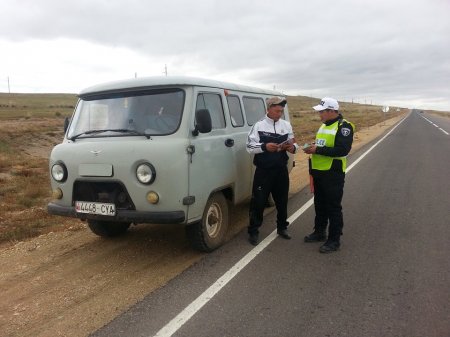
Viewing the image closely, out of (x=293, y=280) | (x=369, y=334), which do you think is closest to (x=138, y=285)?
(x=293, y=280)

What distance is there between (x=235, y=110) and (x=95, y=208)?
8.00 ft

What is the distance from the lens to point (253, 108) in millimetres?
6781

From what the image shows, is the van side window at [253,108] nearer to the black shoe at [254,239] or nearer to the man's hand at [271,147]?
the man's hand at [271,147]

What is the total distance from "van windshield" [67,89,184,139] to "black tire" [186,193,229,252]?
108 centimetres

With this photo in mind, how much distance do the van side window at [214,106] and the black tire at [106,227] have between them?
1887 millimetres

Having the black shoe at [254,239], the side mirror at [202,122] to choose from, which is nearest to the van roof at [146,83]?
the side mirror at [202,122]

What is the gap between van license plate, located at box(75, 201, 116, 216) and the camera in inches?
182

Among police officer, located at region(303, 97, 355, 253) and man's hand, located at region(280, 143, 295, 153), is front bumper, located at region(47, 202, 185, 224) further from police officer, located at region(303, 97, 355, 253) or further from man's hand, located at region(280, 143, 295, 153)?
police officer, located at region(303, 97, 355, 253)

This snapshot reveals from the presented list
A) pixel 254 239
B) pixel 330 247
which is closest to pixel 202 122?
pixel 254 239

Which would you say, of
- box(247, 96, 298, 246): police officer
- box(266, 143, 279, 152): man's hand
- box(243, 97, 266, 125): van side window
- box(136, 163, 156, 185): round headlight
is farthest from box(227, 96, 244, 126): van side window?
box(136, 163, 156, 185): round headlight

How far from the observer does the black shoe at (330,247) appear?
17.2 ft

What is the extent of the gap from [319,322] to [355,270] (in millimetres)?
1289

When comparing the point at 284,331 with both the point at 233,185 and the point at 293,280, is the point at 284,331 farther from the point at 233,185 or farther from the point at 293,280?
the point at 233,185

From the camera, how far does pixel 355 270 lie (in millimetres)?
4672
